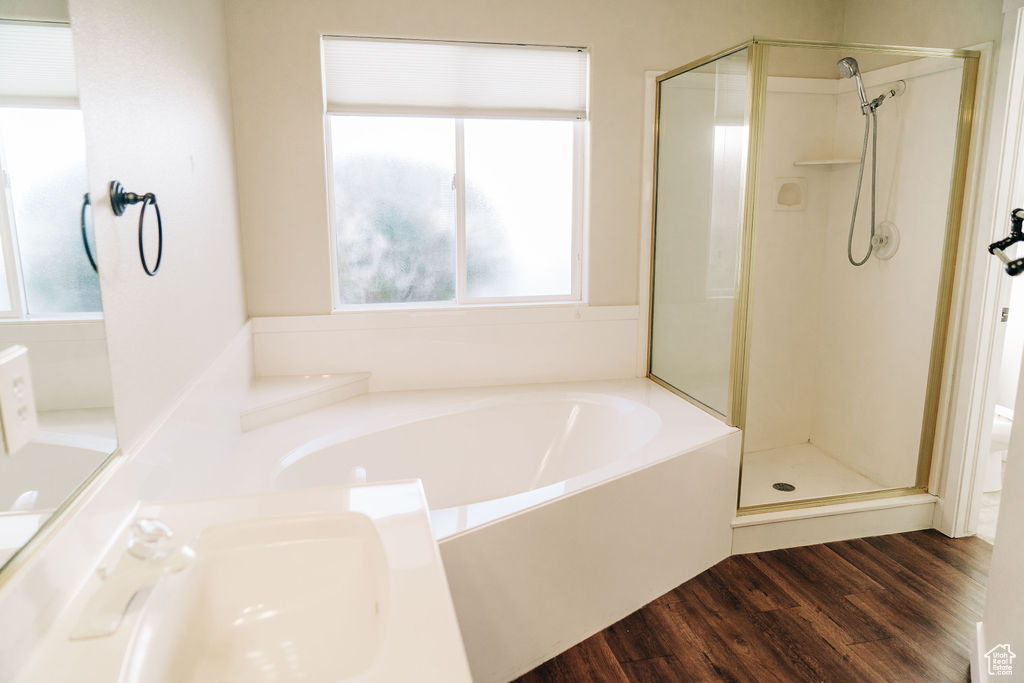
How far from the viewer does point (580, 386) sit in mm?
3205

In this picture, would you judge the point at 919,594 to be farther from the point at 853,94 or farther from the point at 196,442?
the point at 196,442

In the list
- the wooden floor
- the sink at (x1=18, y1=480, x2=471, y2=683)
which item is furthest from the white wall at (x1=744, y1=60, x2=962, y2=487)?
the sink at (x1=18, y1=480, x2=471, y2=683)

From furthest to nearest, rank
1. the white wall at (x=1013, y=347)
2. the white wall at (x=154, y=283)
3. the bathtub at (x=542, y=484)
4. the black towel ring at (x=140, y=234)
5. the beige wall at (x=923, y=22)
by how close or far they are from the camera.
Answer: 1. the white wall at (x=1013, y=347)
2. the beige wall at (x=923, y=22)
3. the bathtub at (x=542, y=484)
4. the black towel ring at (x=140, y=234)
5. the white wall at (x=154, y=283)

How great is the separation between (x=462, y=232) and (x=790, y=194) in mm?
1596

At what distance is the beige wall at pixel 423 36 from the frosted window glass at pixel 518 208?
0.17m

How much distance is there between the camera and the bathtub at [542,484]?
1.92 meters

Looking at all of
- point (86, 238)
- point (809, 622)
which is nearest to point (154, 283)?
point (86, 238)

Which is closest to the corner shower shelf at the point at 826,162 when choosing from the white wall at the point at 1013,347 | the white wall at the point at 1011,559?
the white wall at the point at 1013,347

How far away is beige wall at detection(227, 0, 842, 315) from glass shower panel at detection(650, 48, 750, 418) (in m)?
0.17

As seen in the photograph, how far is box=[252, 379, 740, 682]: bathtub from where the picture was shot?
1924mm

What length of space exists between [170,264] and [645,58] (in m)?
2.26

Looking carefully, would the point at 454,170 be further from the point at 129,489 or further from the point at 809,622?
the point at 809,622

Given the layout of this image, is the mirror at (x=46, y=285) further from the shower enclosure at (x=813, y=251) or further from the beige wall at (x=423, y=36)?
the shower enclosure at (x=813, y=251)

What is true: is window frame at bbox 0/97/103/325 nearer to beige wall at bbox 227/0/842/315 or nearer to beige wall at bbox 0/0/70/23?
beige wall at bbox 0/0/70/23
